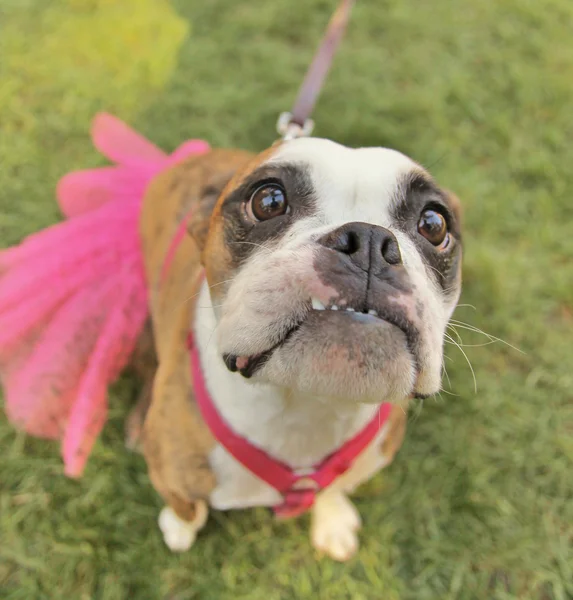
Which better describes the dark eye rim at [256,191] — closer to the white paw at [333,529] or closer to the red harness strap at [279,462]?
the red harness strap at [279,462]

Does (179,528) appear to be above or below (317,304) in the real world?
below

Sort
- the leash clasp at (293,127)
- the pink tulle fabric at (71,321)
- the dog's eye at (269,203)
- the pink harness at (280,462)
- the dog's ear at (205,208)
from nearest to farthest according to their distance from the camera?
the dog's eye at (269,203), the pink harness at (280,462), the dog's ear at (205,208), the leash clasp at (293,127), the pink tulle fabric at (71,321)

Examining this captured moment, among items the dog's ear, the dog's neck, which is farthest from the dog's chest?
the dog's ear

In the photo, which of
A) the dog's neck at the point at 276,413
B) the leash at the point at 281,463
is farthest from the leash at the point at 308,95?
the leash at the point at 281,463

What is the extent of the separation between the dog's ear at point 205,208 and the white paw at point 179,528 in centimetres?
121

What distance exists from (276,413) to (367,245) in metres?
0.68

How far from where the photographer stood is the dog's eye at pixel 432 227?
1.79m

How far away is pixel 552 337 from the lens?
343cm

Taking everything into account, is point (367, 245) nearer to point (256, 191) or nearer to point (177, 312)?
point (256, 191)

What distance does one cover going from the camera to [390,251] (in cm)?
145

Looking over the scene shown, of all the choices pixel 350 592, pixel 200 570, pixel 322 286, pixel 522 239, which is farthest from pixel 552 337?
pixel 322 286

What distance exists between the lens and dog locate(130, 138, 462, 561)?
1.40 metres

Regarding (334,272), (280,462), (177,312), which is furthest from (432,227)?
(177,312)

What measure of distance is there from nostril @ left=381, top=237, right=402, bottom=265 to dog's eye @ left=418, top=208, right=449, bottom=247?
1.17ft
